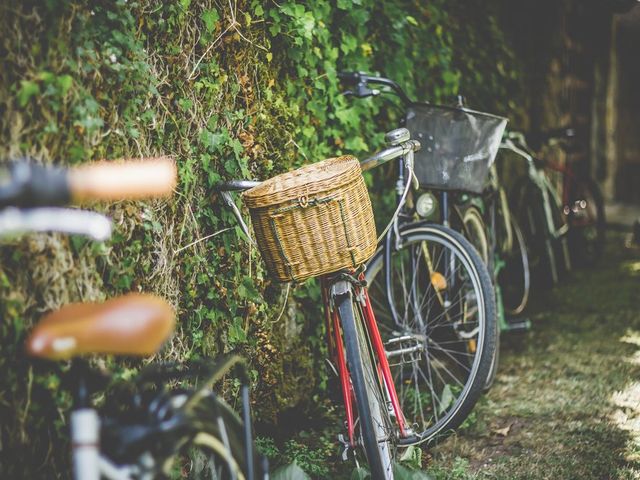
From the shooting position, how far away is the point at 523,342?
197 inches

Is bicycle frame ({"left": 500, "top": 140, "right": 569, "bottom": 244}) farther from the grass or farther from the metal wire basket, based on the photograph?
the metal wire basket

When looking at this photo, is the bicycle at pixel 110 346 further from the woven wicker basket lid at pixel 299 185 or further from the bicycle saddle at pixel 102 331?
the woven wicker basket lid at pixel 299 185

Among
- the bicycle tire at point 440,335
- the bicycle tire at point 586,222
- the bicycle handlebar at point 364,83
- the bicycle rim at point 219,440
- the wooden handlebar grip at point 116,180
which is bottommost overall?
the bicycle tire at point 586,222

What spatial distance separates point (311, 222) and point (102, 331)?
1.09 meters

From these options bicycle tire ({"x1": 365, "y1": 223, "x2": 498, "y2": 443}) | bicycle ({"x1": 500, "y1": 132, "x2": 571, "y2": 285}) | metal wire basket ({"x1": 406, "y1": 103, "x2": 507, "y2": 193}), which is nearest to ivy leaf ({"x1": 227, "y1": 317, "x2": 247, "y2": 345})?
bicycle tire ({"x1": 365, "y1": 223, "x2": 498, "y2": 443})

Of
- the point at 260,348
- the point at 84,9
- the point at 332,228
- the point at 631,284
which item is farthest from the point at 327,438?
the point at 631,284

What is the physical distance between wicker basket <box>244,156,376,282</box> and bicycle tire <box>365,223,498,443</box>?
831 millimetres

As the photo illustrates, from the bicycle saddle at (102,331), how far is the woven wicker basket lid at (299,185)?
3.05 feet

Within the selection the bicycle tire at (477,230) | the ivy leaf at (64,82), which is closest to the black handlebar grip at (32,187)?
the ivy leaf at (64,82)

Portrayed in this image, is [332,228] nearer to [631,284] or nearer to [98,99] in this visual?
[98,99]

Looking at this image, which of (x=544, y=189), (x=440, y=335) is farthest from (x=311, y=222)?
(x=544, y=189)

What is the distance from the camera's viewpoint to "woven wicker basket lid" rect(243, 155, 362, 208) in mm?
2633

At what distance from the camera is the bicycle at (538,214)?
5750mm

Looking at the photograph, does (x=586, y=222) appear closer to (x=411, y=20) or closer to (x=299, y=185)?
(x=411, y=20)
